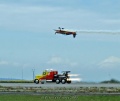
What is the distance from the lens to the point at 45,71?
89.2m

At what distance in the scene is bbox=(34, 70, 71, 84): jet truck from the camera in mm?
87750

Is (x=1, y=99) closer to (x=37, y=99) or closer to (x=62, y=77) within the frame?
(x=37, y=99)

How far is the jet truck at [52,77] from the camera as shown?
288ft

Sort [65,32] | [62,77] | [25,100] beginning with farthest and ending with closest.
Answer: [62,77], [65,32], [25,100]

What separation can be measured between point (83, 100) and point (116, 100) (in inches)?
123

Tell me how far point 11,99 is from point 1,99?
846mm

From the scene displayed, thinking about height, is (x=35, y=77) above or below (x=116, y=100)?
above

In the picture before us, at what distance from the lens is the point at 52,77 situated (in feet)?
291

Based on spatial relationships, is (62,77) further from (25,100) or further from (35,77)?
(25,100)

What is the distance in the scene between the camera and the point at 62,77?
8775cm

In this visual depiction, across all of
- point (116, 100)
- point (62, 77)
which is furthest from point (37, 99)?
point (62, 77)

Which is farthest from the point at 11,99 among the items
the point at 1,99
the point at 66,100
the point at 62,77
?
the point at 62,77

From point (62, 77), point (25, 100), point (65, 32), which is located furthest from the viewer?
point (62, 77)

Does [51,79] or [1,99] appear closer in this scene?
[1,99]
